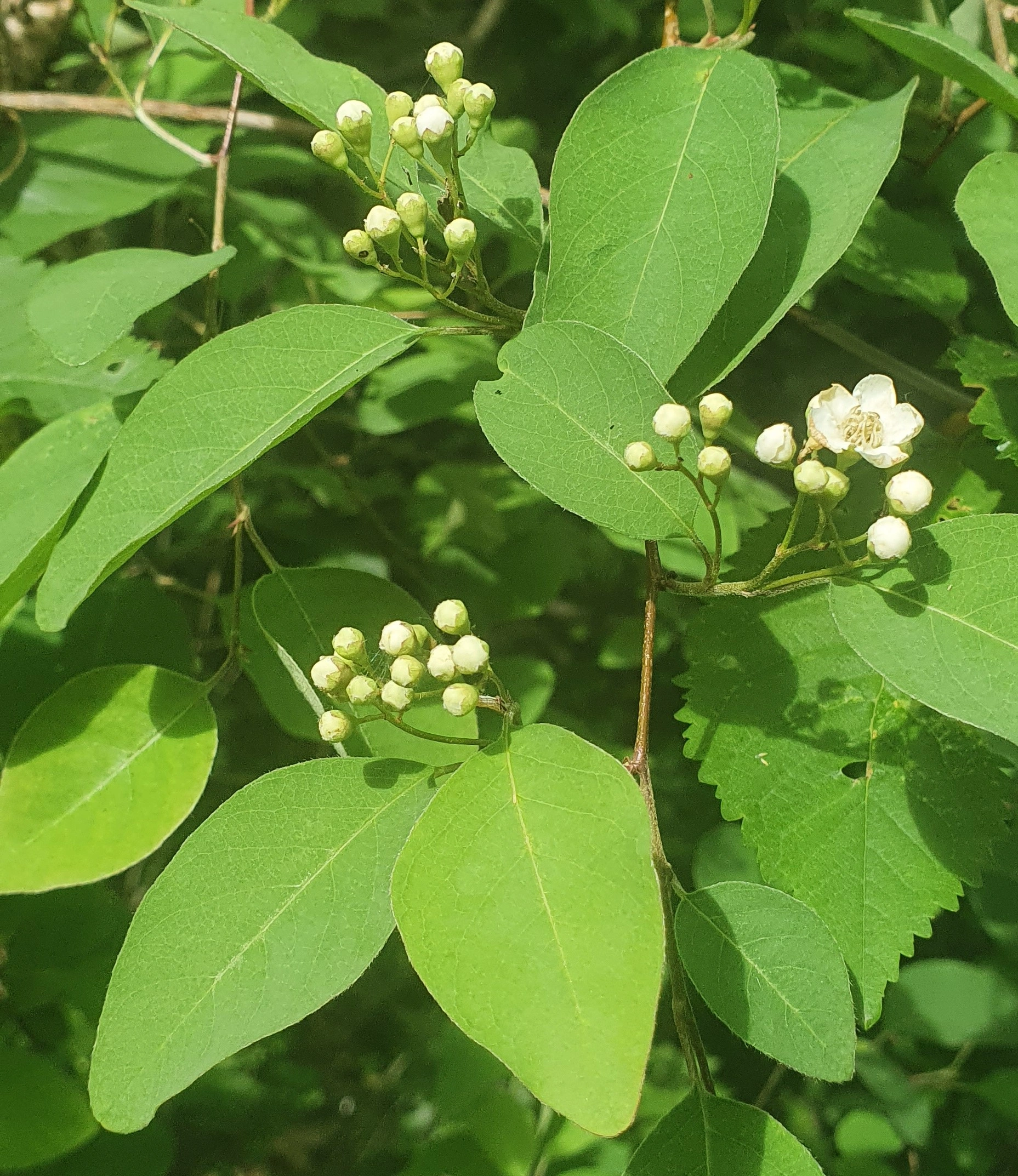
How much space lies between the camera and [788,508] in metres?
1.40

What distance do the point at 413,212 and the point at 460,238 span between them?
0.06 meters

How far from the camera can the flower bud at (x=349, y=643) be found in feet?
3.48

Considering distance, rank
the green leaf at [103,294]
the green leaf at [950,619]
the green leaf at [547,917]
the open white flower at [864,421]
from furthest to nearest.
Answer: the green leaf at [103,294]
the open white flower at [864,421]
the green leaf at [950,619]
the green leaf at [547,917]

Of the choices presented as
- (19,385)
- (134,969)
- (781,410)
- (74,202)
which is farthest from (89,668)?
(781,410)

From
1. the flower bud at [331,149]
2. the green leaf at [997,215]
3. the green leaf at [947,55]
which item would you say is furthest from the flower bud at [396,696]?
the green leaf at [947,55]

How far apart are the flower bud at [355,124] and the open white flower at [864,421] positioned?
0.55m

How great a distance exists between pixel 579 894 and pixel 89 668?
39.7 inches

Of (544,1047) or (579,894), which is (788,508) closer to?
(579,894)

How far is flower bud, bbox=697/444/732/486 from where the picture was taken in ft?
3.16

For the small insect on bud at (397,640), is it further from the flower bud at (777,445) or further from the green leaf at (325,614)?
the flower bud at (777,445)

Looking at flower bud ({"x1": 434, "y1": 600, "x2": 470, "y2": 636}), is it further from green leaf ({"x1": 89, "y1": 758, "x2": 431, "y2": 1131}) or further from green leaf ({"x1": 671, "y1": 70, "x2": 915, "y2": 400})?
green leaf ({"x1": 671, "y1": 70, "x2": 915, "y2": 400})

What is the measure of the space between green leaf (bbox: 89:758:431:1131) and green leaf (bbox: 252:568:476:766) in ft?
0.74

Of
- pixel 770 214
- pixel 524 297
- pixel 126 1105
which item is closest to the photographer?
pixel 126 1105

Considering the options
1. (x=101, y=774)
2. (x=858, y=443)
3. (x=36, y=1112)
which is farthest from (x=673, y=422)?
(x=36, y=1112)
